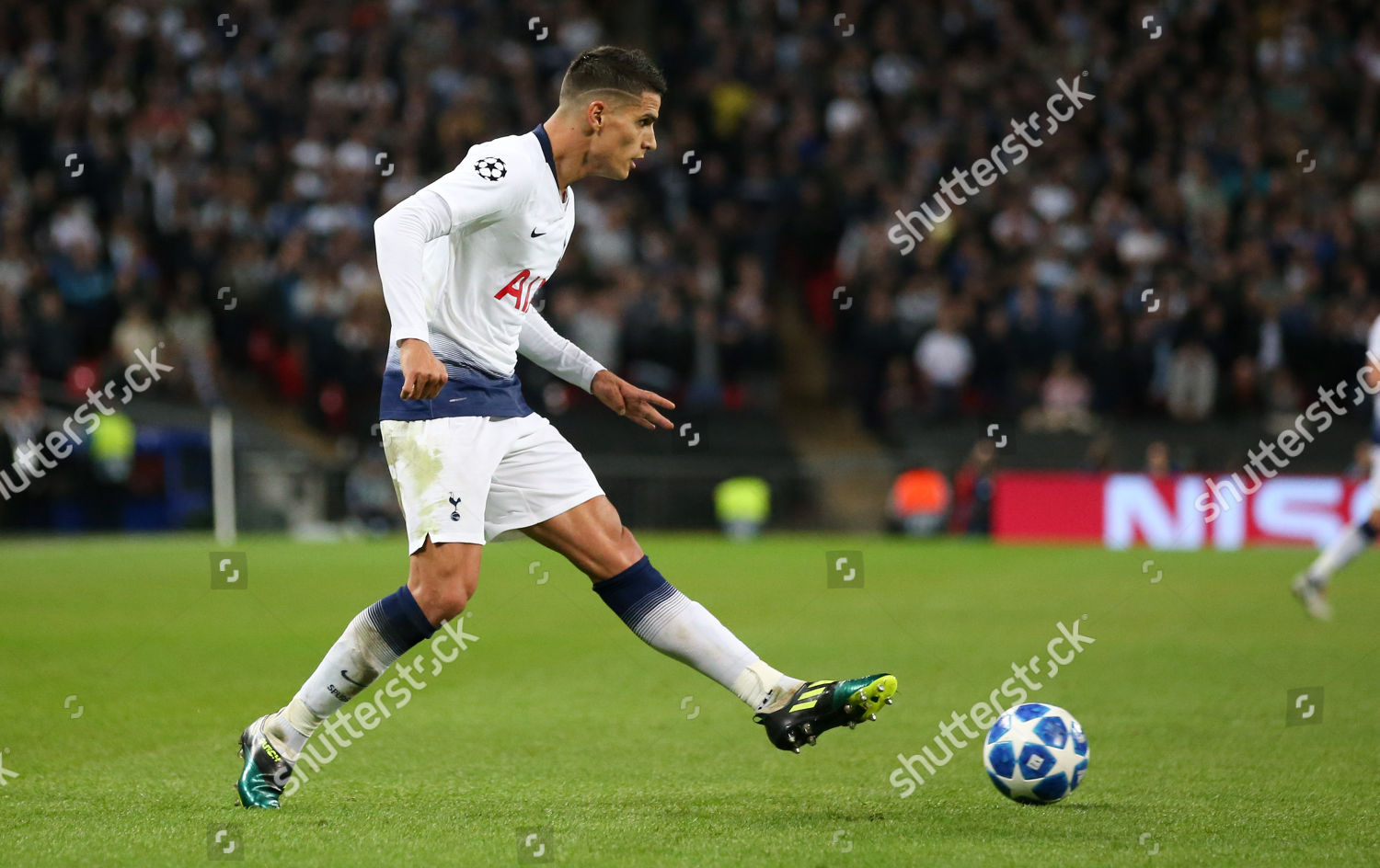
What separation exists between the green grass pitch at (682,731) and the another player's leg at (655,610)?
39cm

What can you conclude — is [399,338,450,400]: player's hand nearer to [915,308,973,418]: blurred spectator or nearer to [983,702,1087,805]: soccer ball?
[983,702,1087,805]: soccer ball

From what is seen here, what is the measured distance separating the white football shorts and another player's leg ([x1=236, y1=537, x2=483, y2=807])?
0.08m

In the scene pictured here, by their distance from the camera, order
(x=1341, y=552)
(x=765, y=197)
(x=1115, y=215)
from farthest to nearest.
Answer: (x=765, y=197) → (x=1115, y=215) → (x=1341, y=552)

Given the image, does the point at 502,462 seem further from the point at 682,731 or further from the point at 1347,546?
the point at 1347,546

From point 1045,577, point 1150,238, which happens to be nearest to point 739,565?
point 1045,577

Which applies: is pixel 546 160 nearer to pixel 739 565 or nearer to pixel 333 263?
pixel 739 565

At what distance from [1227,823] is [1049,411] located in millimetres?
14794

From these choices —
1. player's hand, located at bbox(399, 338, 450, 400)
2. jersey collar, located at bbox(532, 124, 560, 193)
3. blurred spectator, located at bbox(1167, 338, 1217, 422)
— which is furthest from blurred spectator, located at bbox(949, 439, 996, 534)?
player's hand, located at bbox(399, 338, 450, 400)

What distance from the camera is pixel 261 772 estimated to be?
5.20m

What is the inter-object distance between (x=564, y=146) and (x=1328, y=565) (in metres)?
8.00

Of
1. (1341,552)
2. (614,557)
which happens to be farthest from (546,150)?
(1341,552)

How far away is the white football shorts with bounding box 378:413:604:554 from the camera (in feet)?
16.8

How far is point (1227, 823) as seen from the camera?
496cm

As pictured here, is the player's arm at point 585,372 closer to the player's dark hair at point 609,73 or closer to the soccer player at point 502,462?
the soccer player at point 502,462
